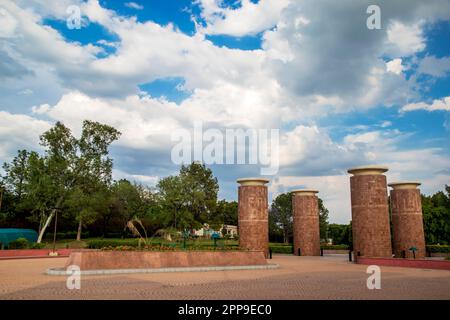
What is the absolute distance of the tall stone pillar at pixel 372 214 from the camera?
23.5 m

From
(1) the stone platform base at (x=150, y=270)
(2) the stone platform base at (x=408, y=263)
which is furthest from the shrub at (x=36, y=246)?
(2) the stone platform base at (x=408, y=263)

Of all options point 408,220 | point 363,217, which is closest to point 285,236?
point 408,220

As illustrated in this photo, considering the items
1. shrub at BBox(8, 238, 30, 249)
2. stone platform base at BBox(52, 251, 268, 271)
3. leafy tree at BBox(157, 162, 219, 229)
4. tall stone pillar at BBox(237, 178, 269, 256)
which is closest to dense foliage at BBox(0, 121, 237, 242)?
leafy tree at BBox(157, 162, 219, 229)

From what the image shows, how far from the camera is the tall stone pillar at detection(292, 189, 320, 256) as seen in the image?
32.5m

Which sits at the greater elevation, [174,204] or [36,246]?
[174,204]

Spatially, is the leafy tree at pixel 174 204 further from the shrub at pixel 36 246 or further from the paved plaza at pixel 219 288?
the paved plaza at pixel 219 288

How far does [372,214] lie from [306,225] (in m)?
9.53

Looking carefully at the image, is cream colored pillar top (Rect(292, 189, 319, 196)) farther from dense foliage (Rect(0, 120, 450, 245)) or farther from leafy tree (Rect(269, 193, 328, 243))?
leafy tree (Rect(269, 193, 328, 243))

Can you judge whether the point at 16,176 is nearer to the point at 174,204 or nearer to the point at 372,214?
the point at 174,204

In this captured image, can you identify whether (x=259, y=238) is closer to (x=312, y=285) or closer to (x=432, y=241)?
(x=312, y=285)

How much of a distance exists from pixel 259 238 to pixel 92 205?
1981 centimetres

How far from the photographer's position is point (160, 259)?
56.1 ft

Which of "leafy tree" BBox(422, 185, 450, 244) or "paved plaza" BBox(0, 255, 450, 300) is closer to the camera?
"paved plaza" BBox(0, 255, 450, 300)
